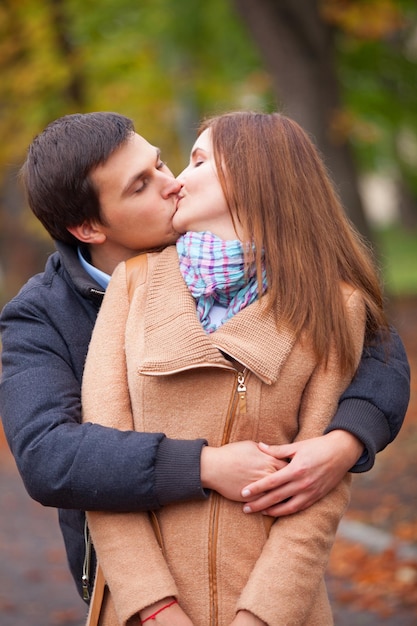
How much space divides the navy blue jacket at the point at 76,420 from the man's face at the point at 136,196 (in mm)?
197

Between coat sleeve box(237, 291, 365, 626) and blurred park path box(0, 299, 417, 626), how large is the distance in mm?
3175

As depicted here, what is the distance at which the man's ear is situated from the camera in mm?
3020

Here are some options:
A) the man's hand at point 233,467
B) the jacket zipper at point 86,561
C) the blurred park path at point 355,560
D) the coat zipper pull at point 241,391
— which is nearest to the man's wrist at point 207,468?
the man's hand at point 233,467

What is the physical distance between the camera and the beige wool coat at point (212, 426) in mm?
2635

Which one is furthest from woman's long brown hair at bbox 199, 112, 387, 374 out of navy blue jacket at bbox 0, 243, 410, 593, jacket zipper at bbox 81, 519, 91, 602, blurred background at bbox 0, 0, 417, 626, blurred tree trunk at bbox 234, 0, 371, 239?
blurred tree trunk at bbox 234, 0, 371, 239

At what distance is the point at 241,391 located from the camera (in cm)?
268

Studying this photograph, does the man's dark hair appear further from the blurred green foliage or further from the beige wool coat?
the blurred green foliage

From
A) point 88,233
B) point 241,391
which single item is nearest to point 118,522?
point 241,391

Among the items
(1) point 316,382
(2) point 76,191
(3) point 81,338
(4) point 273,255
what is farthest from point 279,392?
(2) point 76,191

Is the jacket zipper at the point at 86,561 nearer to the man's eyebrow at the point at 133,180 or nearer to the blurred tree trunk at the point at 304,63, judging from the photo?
the man's eyebrow at the point at 133,180

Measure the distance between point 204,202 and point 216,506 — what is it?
0.85 m

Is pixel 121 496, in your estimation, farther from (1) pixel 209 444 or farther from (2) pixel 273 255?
(2) pixel 273 255

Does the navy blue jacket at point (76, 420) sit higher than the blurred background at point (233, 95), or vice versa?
the navy blue jacket at point (76, 420)

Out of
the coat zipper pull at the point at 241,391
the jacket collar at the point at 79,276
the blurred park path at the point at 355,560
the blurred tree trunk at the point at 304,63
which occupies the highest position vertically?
the jacket collar at the point at 79,276
